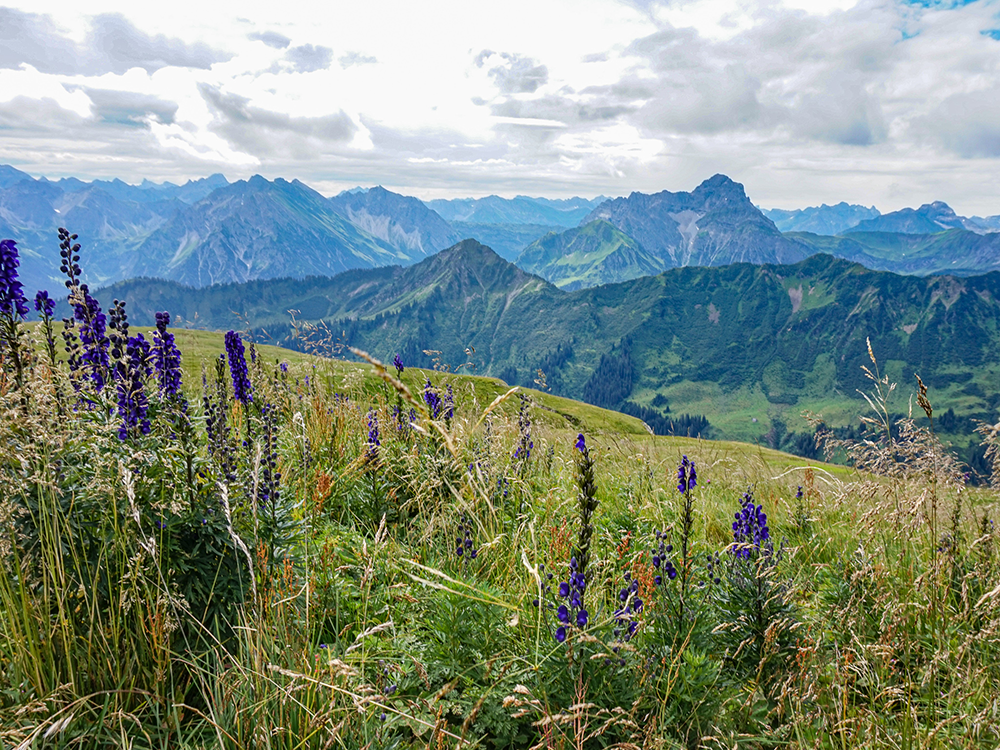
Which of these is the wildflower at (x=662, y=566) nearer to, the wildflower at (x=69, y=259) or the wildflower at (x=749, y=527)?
Result: the wildflower at (x=749, y=527)

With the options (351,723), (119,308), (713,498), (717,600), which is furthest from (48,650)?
(713,498)

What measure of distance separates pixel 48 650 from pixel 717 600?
458 cm

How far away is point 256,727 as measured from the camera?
270 cm

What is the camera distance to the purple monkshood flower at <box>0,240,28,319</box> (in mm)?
4346

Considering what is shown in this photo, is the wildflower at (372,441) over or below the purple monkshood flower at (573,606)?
below

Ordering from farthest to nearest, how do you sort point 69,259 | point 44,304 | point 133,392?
point 44,304 → point 69,259 → point 133,392

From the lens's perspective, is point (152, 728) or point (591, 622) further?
point (591, 622)

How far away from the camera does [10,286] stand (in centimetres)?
450

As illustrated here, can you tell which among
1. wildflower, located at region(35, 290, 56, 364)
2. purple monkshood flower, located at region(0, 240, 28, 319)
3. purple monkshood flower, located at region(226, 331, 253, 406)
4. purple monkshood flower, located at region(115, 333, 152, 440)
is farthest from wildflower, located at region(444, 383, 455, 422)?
purple monkshood flower, located at region(0, 240, 28, 319)

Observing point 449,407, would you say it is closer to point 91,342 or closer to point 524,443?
point 524,443

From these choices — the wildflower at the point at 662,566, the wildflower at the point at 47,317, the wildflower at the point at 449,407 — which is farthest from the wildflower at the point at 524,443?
the wildflower at the point at 47,317

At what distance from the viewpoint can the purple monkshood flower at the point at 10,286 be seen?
4.35m

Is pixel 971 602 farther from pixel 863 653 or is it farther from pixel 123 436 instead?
pixel 123 436

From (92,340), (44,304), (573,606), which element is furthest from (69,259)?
(573,606)
